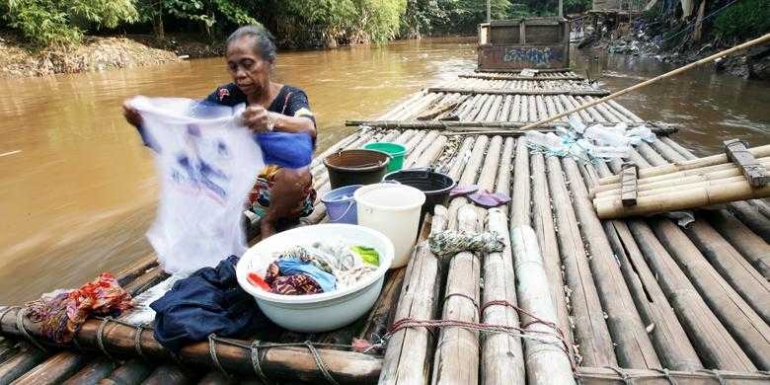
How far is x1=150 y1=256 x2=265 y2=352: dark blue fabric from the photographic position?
1.69m

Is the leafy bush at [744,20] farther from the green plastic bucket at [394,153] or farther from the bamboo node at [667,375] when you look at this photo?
the bamboo node at [667,375]

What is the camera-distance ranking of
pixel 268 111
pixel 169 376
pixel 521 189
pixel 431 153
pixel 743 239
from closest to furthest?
pixel 169 376
pixel 268 111
pixel 743 239
pixel 521 189
pixel 431 153

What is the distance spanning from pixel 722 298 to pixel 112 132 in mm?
7481

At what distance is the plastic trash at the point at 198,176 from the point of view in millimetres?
2045

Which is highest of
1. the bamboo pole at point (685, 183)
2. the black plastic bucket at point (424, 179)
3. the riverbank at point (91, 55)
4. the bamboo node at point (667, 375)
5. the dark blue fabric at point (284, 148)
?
the riverbank at point (91, 55)

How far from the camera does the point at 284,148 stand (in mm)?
2135

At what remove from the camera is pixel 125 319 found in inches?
76.8

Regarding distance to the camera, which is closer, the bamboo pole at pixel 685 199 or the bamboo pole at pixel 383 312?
the bamboo pole at pixel 383 312

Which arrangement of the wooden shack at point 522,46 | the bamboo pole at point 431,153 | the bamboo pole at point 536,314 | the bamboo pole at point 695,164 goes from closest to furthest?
1. the bamboo pole at point 536,314
2. the bamboo pole at point 695,164
3. the bamboo pole at point 431,153
4. the wooden shack at point 522,46

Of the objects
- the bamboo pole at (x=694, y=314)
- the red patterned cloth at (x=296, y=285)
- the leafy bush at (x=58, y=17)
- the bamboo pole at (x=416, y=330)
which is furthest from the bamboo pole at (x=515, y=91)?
the leafy bush at (x=58, y=17)

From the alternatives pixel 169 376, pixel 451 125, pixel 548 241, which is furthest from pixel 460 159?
pixel 169 376

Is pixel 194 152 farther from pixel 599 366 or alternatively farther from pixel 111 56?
pixel 111 56

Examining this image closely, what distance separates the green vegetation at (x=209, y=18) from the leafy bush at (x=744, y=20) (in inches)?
563

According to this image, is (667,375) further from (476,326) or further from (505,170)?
(505,170)
